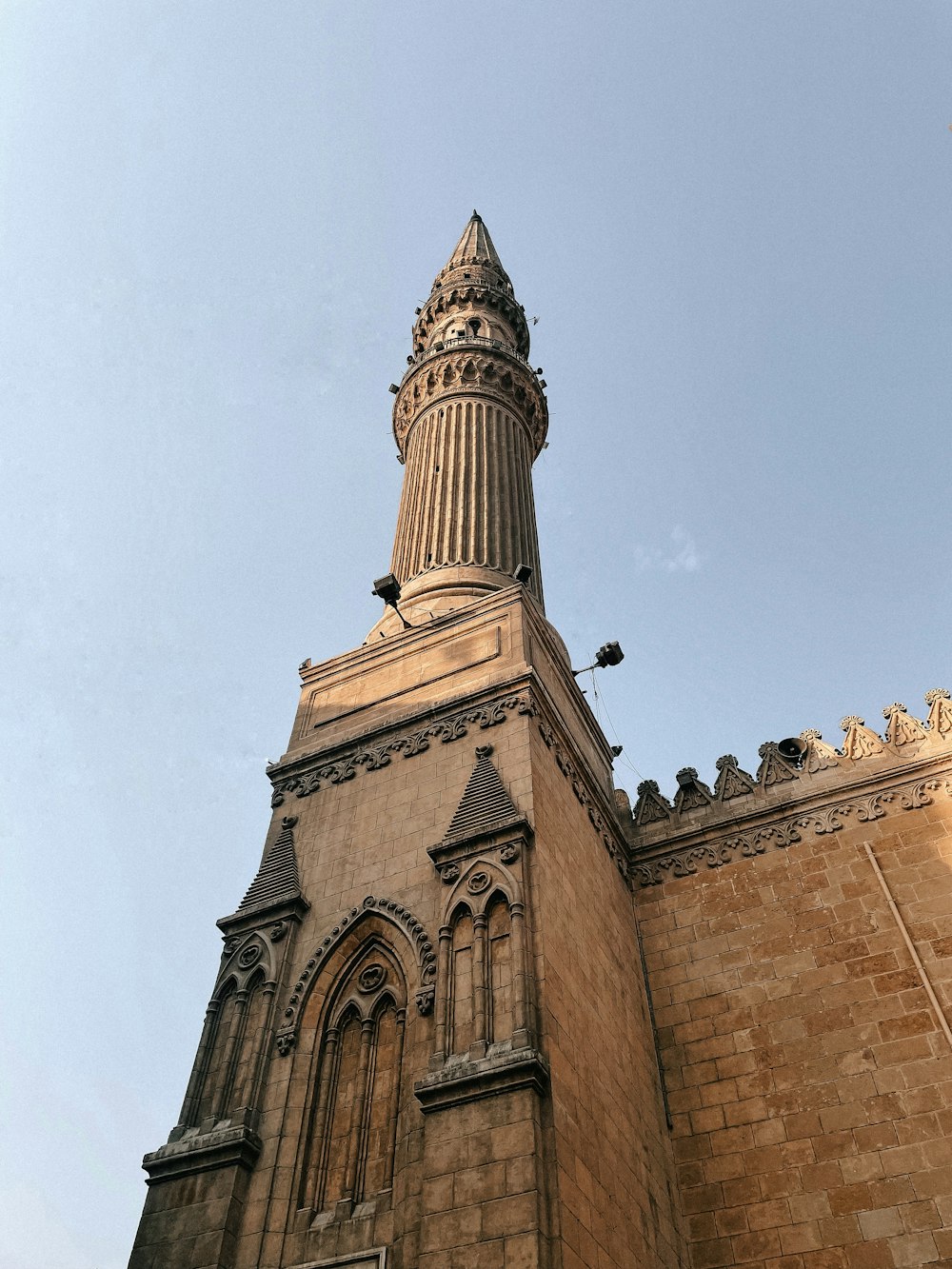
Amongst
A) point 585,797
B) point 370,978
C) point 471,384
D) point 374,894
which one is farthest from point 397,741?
point 471,384

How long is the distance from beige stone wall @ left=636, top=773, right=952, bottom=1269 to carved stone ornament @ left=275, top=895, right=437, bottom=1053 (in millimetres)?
3741

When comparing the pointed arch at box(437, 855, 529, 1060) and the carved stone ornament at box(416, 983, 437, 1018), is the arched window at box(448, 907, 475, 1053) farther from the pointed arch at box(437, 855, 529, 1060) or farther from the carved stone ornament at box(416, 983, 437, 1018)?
the carved stone ornament at box(416, 983, 437, 1018)

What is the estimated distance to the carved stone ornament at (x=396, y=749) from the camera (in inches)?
488

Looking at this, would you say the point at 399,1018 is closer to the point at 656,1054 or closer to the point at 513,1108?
the point at 513,1108

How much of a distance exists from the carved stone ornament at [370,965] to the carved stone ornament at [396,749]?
2.20 meters

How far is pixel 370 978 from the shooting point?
10.7 metres

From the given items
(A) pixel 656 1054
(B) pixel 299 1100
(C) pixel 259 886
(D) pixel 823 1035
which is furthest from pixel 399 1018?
(D) pixel 823 1035

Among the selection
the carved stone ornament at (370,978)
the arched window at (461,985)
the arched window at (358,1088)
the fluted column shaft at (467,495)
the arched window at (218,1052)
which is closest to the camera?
the arched window at (461,985)

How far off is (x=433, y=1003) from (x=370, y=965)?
1325 mm

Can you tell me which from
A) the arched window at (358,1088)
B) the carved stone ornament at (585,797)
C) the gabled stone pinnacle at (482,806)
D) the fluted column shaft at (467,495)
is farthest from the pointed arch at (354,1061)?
the fluted column shaft at (467,495)

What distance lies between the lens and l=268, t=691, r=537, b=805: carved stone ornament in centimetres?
1241

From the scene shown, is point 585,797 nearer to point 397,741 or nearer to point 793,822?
point 397,741

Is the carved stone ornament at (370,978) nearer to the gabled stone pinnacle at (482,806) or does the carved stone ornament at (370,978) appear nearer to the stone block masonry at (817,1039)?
the gabled stone pinnacle at (482,806)

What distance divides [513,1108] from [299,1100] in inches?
103
